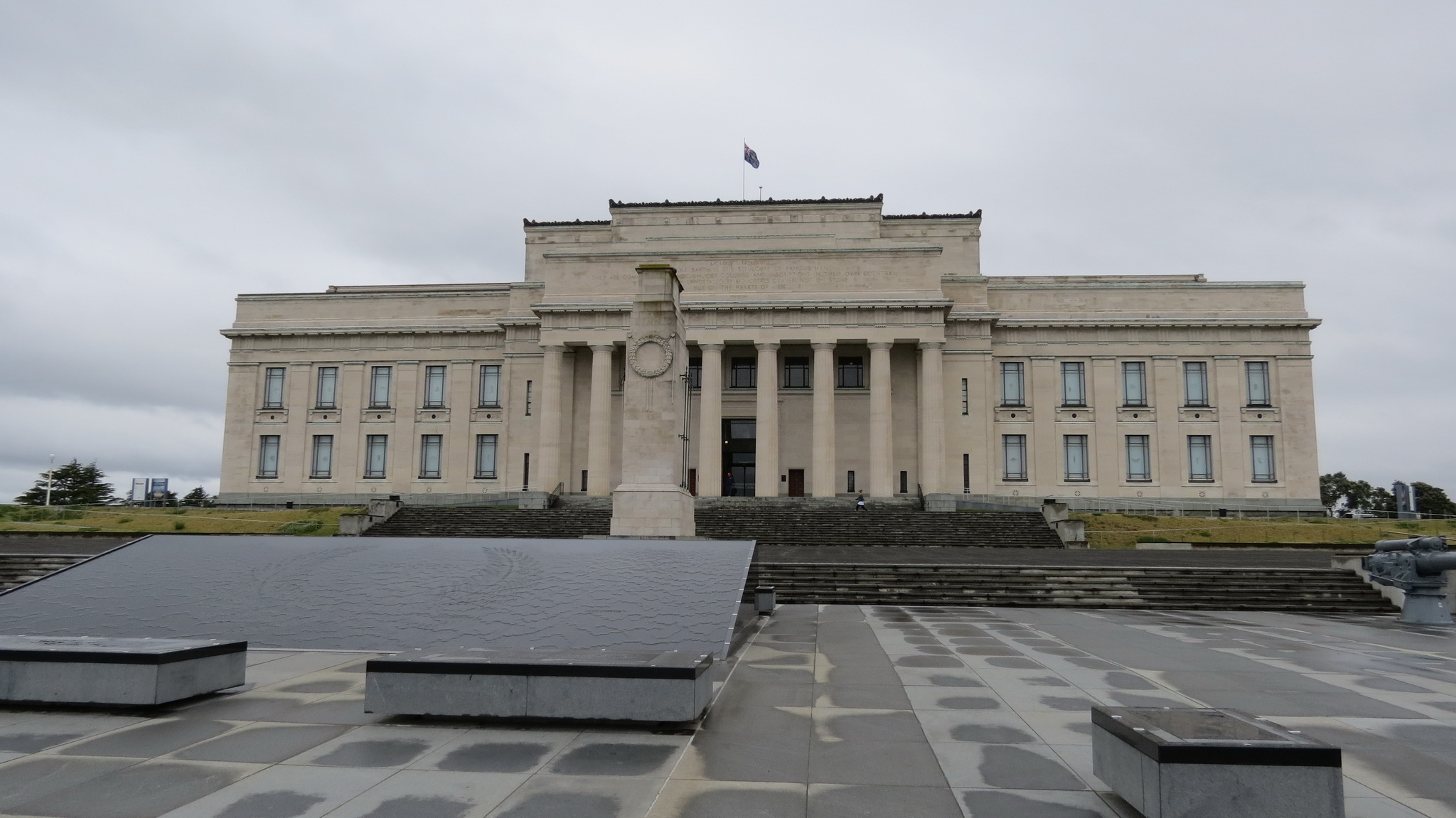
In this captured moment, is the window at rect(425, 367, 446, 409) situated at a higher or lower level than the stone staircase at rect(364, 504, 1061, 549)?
higher

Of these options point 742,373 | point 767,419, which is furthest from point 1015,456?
point 742,373

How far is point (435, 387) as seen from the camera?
57531mm

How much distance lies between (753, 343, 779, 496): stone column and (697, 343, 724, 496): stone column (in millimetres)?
2291

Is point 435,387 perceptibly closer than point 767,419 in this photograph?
No

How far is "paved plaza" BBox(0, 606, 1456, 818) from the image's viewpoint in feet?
19.5

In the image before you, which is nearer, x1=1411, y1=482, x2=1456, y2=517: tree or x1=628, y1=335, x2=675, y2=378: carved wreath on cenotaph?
x1=628, y1=335, x2=675, y2=378: carved wreath on cenotaph

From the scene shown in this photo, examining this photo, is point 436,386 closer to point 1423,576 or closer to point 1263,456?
point 1423,576

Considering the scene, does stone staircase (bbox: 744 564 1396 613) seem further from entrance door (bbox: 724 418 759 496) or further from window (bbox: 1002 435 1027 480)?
entrance door (bbox: 724 418 759 496)

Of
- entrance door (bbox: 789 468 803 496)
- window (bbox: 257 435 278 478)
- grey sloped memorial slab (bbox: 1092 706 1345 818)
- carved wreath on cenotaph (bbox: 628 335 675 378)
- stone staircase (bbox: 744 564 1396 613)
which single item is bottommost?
stone staircase (bbox: 744 564 1396 613)

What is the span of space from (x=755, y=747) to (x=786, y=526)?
33.3 metres

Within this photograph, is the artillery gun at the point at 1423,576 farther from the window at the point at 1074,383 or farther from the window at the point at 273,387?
the window at the point at 273,387

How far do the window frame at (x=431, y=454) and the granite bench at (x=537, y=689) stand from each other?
5077cm

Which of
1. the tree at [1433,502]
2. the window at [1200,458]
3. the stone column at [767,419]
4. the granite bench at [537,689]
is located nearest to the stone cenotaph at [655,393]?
the granite bench at [537,689]

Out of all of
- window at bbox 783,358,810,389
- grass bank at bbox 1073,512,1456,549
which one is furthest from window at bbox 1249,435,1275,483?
window at bbox 783,358,810,389
